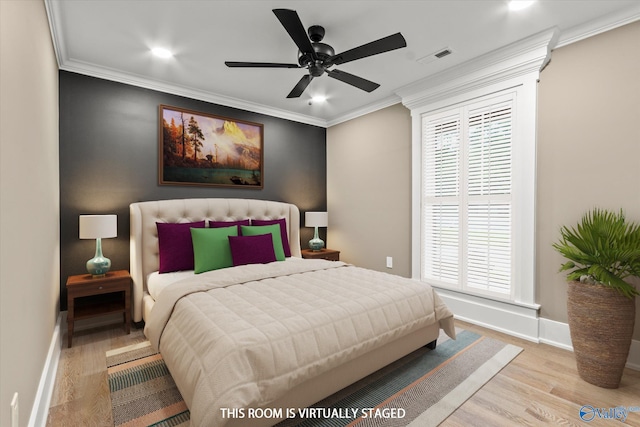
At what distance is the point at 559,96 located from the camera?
2611 millimetres

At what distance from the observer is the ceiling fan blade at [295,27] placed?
5.87 feet

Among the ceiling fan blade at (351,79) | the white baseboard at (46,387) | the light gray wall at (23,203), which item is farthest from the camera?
the ceiling fan blade at (351,79)

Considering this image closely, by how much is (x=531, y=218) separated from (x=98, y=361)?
3797mm

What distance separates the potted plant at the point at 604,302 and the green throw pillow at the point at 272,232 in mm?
2628

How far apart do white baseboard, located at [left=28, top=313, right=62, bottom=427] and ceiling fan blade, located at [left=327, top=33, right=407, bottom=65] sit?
9.01ft

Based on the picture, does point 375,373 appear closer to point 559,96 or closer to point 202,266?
point 202,266

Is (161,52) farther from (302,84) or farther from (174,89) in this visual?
(302,84)

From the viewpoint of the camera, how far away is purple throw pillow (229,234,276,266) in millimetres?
3090

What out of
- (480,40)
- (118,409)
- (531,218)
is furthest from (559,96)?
(118,409)

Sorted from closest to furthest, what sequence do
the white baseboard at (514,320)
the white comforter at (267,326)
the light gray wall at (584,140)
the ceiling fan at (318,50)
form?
the white comforter at (267,326) → the ceiling fan at (318,50) → the light gray wall at (584,140) → the white baseboard at (514,320)

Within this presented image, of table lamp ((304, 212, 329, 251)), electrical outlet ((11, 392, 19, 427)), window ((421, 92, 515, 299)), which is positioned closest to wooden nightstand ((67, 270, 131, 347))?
electrical outlet ((11, 392, 19, 427))

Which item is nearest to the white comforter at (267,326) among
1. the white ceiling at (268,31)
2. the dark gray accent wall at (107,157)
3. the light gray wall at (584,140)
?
the light gray wall at (584,140)

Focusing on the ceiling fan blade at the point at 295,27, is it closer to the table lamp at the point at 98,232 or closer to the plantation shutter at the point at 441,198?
the plantation shutter at the point at 441,198

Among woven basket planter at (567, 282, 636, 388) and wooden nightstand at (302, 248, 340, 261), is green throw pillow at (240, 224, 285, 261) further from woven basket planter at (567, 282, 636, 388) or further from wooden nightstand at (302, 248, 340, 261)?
woven basket planter at (567, 282, 636, 388)
